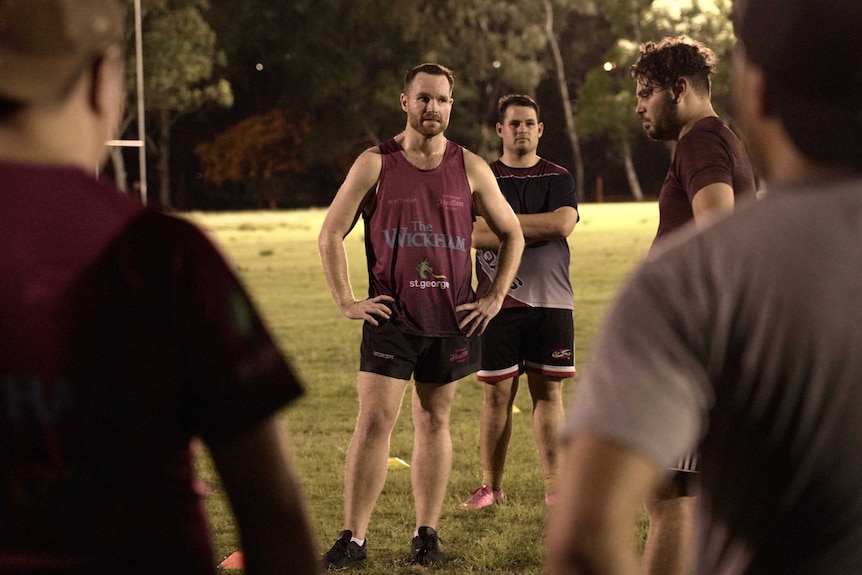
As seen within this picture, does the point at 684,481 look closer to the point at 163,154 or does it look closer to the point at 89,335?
the point at 89,335

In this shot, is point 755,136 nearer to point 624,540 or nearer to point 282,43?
point 624,540

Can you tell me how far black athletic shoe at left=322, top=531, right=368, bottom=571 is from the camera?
560 cm

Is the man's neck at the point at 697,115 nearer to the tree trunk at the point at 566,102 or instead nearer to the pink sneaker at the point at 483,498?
the pink sneaker at the point at 483,498

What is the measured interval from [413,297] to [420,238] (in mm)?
269

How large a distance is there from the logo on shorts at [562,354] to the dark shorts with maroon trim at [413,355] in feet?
3.98

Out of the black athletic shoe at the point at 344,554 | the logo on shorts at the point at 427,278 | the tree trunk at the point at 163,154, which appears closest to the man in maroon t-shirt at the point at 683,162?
the logo on shorts at the point at 427,278

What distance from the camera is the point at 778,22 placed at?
4.96 ft

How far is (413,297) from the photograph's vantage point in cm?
580

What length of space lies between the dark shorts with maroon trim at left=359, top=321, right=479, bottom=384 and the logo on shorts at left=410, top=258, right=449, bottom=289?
223 millimetres

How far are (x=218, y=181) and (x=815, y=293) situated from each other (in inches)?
2530

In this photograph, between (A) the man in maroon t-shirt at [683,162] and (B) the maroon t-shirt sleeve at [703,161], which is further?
(B) the maroon t-shirt sleeve at [703,161]

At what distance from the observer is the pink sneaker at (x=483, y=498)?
6.71 metres

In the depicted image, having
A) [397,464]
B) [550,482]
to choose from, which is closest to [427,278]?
[550,482]

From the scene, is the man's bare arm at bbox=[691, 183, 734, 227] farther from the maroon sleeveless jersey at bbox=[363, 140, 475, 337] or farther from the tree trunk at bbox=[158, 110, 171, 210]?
the tree trunk at bbox=[158, 110, 171, 210]
